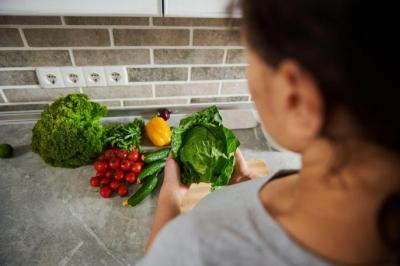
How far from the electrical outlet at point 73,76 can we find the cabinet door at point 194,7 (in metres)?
0.46

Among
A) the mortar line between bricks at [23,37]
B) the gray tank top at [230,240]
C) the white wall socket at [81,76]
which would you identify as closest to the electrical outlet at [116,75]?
the white wall socket at [81,76]

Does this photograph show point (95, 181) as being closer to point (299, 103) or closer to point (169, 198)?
point (169, 198)

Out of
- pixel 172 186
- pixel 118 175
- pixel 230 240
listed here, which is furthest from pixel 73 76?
pixel 230 240

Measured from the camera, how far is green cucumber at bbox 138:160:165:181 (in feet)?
3.08

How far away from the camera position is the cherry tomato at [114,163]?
93 cm

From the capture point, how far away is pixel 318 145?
326mm

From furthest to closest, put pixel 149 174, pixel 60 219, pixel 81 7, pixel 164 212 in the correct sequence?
pixel 149 174 → pixel 60 219 → pixel 164 212 → pixel 81 7

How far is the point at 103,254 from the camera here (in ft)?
2.61

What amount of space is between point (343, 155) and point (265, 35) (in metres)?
0.14

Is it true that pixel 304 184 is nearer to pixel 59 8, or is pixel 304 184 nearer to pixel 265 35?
pixel 265 35

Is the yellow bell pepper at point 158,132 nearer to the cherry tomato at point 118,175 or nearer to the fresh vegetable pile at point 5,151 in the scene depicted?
the cherry tomato at point 118,175

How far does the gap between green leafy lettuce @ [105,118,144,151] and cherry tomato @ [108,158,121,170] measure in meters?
0.06

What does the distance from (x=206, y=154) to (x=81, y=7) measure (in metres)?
0.47

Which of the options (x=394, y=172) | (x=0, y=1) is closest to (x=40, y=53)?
(x=0, y=1)
